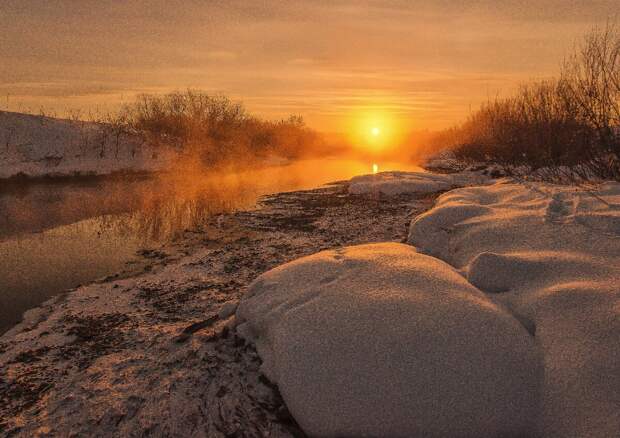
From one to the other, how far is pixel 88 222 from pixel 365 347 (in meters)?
7.11

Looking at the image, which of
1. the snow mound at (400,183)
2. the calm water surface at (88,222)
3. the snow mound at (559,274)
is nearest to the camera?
the snow mound at (559,274)

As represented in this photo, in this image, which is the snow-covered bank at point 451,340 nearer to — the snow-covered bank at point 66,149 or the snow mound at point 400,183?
the snow mound at point 400,183

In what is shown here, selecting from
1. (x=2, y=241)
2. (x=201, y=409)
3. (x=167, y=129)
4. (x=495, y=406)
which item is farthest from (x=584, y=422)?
(x=167, y=129)

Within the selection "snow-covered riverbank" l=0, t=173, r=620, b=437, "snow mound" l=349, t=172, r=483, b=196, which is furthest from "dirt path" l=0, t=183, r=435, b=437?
"snow mound" l=349, t=172, r=483, b=196

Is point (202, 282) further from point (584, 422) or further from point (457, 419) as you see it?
point (584, 422)

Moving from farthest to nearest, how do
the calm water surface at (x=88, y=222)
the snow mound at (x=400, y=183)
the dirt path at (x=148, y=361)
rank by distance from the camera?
the snow mound at (x=400, y=183) < the calm water surface at (x=88, y=222) < the dirt path at (x=148, y=361)

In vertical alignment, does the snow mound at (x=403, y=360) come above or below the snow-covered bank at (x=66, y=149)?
below

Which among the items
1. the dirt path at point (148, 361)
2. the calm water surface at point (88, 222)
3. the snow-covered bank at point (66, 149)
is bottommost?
the dirt path at point (148, 361)

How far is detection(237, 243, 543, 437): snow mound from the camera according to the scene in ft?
5.89

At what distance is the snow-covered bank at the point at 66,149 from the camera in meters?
13.8

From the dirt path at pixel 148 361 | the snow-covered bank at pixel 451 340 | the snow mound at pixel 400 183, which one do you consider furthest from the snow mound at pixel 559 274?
the snow mound at pixel 400 183

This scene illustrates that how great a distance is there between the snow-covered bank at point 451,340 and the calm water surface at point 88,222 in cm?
288

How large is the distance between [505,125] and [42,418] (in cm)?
1602

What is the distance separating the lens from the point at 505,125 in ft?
48.1
